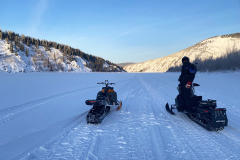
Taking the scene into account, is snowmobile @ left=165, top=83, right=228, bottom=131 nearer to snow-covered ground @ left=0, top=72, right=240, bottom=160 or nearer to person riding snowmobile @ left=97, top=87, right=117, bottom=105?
snow-covered ground @ left=0, top=72, right=240, bottom=160

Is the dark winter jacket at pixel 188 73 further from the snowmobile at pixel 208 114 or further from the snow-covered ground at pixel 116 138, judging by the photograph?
the snow-covered ground at pixel 116 138

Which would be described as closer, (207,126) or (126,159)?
(126,159)

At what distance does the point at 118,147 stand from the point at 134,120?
1790mm

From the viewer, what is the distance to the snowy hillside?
57188mm

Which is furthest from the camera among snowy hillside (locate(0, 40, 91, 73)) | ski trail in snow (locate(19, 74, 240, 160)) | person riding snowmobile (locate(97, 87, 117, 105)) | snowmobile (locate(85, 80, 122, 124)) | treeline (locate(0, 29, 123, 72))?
treeline (locate(0, 29, 123, 72))

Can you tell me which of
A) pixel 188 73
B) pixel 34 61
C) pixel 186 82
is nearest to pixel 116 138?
pixel 186 82

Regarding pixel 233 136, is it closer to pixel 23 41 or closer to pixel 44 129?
pixel 44 129

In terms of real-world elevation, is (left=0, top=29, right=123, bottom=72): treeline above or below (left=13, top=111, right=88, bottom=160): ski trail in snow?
above

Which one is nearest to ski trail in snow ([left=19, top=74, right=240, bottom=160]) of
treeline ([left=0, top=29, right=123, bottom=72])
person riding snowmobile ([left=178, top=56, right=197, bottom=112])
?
person riding snowmobile ([left=178, top=56, right=197, bottom=112])

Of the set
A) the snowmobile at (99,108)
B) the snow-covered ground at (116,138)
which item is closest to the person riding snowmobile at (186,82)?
the snow-covered ground at (116,138)

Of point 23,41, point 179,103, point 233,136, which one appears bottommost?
point 233,136

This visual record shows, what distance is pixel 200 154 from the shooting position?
278 cm

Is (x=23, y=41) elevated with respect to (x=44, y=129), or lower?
elevated

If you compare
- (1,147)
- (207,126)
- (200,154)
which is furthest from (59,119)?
(207,126)
